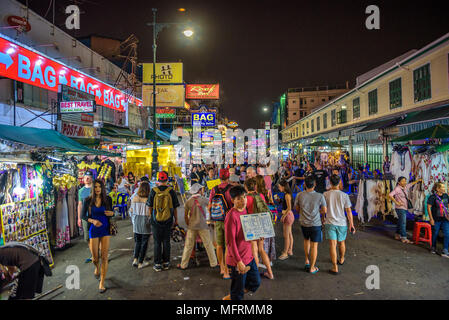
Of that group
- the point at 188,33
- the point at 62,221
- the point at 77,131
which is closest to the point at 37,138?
the point at 62,221

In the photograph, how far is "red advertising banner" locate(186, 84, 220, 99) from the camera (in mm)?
18105

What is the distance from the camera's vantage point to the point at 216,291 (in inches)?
172

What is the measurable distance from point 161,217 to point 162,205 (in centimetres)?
24

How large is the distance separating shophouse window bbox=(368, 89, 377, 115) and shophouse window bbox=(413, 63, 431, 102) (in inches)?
158

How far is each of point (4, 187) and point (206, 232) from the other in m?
4.17

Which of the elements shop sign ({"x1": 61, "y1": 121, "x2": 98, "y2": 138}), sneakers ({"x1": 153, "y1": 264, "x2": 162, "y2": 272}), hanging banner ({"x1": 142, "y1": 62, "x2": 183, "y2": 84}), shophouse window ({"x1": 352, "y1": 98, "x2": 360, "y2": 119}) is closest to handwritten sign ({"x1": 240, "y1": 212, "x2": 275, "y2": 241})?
sneakers ({"x1": 153, "y1": 264, "x2": 162, "y2": 272})

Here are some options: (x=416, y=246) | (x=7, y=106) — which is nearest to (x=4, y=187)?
(x=7, y=106)

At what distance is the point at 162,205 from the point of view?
5.14 meters

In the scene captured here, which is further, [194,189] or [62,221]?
[62,221]

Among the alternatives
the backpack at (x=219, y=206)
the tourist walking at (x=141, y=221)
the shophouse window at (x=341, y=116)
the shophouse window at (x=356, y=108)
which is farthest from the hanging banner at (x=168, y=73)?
the shophouse window at (x=341, y=116)

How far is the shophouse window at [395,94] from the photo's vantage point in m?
14.0

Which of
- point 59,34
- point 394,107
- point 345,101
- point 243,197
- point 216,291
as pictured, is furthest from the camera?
point 345,101

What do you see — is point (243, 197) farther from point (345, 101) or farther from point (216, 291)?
point (345, 101)

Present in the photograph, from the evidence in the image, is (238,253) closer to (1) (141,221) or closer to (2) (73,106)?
(1) (141,221)
